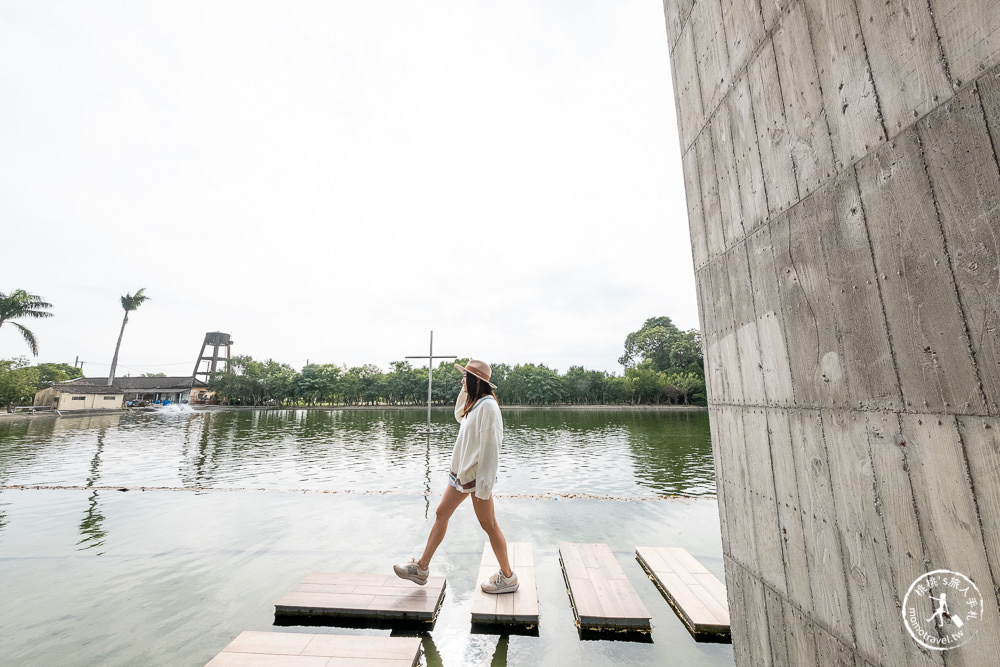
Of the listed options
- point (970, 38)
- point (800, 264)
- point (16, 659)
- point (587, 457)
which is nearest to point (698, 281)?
point (800, 264)

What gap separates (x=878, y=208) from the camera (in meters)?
1.14

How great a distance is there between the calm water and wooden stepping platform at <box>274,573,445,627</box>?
0.38ft

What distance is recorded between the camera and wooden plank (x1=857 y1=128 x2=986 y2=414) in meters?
0.95

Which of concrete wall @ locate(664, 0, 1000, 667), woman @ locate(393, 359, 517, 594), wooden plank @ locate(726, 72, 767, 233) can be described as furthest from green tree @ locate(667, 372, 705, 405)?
wooden plank @ locate(726, 72, 767, 233)

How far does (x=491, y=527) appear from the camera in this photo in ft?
9.54

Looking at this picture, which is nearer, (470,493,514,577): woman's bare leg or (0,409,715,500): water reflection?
(470,493,514,577): woman's bare leg

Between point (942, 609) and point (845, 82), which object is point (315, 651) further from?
point (845, 82)

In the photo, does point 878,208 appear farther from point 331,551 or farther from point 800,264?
point 331,551

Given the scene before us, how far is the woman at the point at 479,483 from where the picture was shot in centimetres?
285

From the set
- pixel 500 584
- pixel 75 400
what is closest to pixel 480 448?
pixel 500 584

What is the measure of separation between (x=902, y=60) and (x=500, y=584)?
3.36 m

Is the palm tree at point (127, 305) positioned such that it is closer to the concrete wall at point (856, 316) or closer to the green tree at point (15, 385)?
the green tree at point (15, 385)

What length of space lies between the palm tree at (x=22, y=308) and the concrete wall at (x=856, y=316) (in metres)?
48.5

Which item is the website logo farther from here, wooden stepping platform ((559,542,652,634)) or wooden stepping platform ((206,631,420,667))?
wooden stepping platform ((206,631,420,667))
